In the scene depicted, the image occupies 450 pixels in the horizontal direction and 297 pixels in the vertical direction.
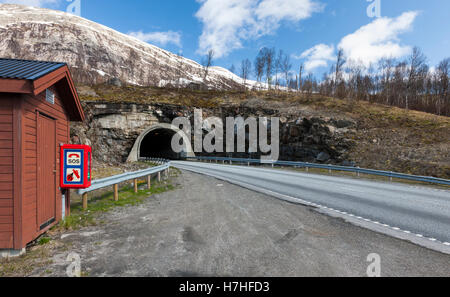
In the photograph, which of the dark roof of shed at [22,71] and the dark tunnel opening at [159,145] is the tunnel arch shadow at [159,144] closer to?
the dark tunnel opening at [159,145]

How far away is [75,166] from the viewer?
6.22m

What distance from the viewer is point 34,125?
5.10 m

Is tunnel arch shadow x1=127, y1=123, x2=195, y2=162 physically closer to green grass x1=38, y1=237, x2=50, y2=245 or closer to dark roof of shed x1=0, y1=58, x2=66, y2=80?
dark roof of shed x1=0, y1=58, x2=66, y2=80

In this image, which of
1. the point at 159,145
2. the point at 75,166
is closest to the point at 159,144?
the point at 159,145

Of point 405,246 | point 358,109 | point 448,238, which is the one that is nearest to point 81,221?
point 405,246

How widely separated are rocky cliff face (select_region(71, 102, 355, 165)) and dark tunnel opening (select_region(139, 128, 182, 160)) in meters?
5.29

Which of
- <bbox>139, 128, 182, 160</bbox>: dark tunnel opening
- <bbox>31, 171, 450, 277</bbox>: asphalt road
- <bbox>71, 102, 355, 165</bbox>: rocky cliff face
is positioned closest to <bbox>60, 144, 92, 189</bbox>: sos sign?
<bbox>31, 171, 450, 277</bbox>: asphalt road

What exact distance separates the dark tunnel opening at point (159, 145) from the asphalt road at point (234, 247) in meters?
32.2

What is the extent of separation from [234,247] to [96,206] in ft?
19.3

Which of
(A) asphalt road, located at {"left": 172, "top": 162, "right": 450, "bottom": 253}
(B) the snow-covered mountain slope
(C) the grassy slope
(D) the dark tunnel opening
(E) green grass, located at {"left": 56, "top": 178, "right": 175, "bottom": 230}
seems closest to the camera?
(A) asphalt road, located at {"left": 172, "top": 162, "right": 450, "bottom": 253}

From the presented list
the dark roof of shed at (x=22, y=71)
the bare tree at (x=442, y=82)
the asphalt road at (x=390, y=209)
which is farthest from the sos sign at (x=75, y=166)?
the bare tree at (x=442, y=82)

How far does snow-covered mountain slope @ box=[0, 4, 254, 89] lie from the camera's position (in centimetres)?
11019

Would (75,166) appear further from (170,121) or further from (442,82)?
(442,82)
